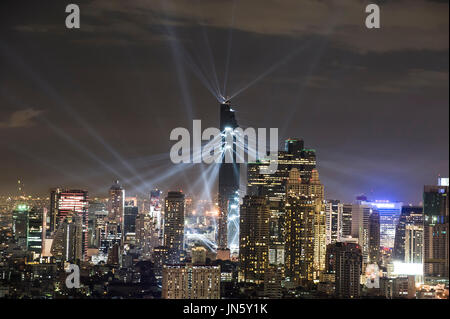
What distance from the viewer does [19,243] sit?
31.9ft

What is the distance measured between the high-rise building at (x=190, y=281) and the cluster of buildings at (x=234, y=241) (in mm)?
19

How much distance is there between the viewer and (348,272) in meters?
8.89

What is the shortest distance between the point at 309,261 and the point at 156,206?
2.89 m

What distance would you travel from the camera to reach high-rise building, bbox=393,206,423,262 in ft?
28.0

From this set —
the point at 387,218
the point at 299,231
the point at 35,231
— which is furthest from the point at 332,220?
the point at 35,231

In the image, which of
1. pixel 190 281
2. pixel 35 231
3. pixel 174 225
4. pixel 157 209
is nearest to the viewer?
pixel 190 281

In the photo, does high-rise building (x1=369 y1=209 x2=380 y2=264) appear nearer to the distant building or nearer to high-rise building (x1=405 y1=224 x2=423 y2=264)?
high-rise building (x1=405 y1=224 x2=423 y2=264)

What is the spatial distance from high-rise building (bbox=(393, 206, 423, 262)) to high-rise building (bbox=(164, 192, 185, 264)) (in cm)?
326

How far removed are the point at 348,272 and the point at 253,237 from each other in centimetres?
205

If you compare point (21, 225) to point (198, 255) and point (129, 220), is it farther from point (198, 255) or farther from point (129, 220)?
point (198, 255)

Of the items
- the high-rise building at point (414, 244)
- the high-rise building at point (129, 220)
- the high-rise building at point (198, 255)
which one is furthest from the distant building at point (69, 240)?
the high-rise building at point (414, 244)

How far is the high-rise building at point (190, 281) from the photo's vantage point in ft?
26.1

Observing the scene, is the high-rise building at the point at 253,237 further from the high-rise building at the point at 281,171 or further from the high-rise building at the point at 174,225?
the high-rise building at the point at 174,225

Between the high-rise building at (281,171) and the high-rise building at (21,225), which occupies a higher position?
the high-rise building at (281,171)
